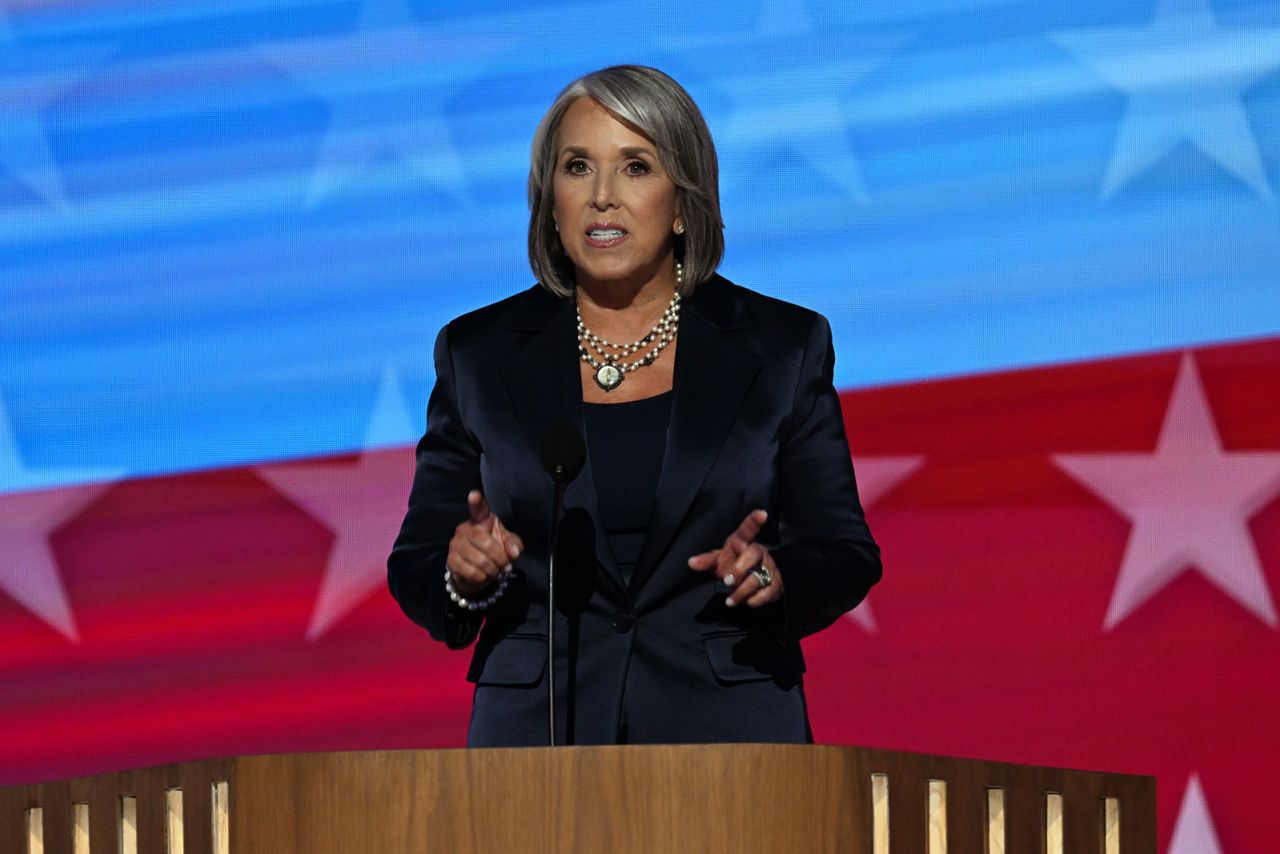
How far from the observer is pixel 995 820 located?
202 cm

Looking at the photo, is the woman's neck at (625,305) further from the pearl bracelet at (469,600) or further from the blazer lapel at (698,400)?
the pearl bracelet at (469,600)

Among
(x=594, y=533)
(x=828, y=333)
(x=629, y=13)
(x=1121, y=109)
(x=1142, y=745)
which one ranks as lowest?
(x=1142, y=745)

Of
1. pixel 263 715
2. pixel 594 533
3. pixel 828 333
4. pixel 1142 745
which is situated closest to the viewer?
pixel 594 533

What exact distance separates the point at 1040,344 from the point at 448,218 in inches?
42.9

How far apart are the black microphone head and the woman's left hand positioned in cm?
16

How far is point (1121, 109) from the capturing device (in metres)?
3.60

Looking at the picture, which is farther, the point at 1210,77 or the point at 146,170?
the point at 146,170

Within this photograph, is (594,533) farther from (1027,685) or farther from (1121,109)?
(1121,109)

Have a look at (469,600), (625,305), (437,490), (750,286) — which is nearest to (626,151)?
(625,305)

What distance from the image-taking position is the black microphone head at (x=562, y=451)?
2158 mm

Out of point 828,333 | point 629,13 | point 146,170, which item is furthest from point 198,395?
point 828,333

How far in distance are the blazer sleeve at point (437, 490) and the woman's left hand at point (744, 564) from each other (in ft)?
1.13

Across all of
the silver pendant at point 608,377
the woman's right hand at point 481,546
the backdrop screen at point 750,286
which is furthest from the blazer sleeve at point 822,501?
the backdrop screen at point 750,286

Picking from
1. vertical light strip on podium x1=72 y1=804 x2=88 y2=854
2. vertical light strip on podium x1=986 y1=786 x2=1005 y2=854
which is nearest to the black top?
vertical light strip on podium x1=986 y1=786 x2=1005 y2=854
